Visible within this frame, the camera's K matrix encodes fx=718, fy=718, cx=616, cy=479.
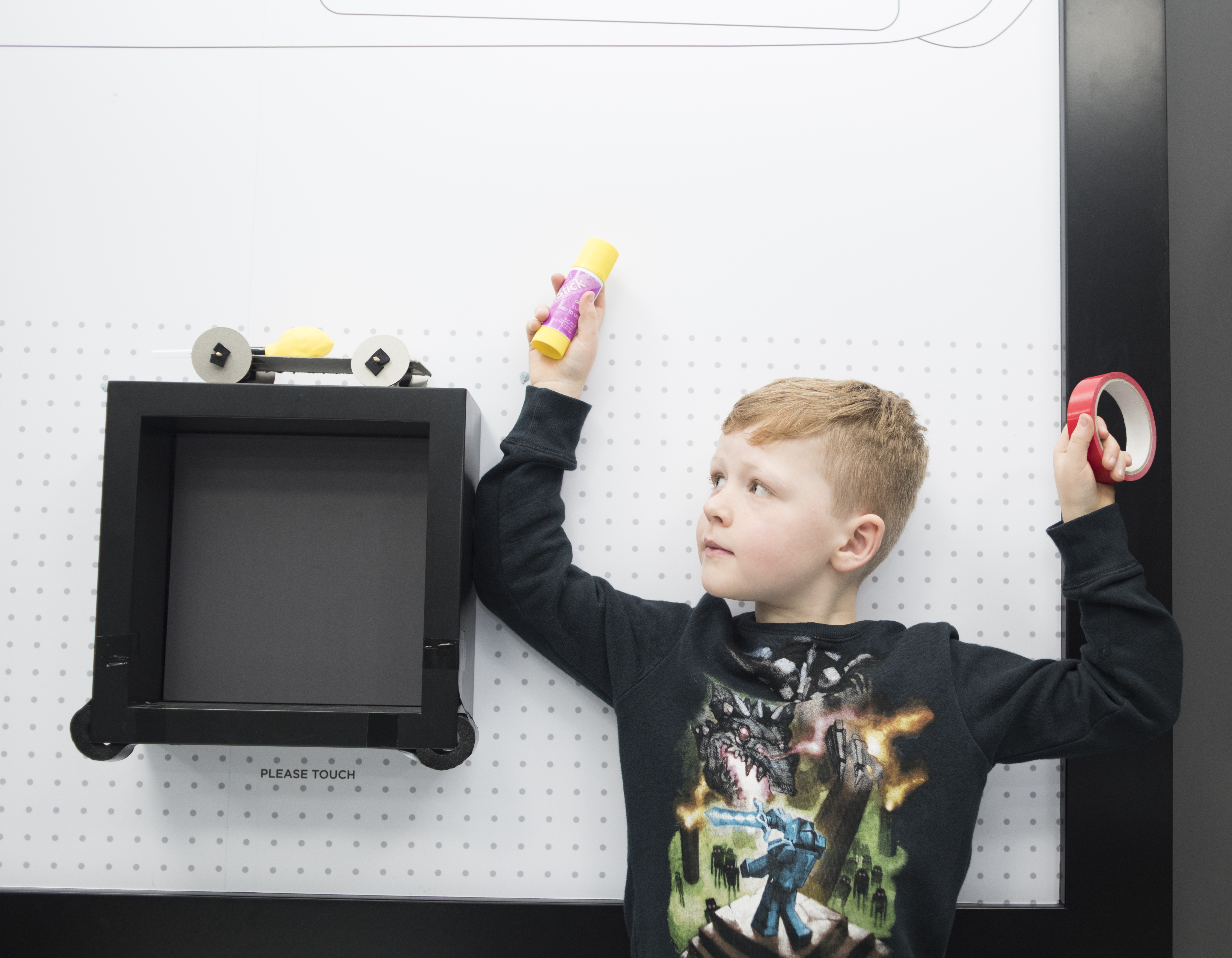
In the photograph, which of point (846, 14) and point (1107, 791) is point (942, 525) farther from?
point (846, 14)

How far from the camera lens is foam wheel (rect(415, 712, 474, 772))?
2.55ft

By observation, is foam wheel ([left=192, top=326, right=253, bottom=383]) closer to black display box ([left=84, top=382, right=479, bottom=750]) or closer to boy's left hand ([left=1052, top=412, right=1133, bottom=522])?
black display box ([left=84, top=382, right=479, bottom=750])

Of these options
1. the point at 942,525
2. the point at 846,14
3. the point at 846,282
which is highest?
the point at 846,14

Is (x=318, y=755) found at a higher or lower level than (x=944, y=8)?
lower

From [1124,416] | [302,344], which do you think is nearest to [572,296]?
[302,344]

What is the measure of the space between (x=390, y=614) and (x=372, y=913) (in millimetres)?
363

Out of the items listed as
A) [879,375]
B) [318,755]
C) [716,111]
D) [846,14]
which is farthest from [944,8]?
[318,755]

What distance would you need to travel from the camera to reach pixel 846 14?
904mm

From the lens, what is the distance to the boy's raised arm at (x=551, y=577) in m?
0.79

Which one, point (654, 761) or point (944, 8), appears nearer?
point (654, 761)

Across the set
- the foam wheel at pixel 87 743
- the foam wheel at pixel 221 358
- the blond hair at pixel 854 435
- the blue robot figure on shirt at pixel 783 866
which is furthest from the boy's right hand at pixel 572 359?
the foam wheel at pixel 87 743

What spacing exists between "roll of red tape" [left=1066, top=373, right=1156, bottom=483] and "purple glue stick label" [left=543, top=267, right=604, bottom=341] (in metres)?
0.53

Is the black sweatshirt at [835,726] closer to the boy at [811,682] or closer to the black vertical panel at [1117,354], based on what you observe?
the boy at [811,682]

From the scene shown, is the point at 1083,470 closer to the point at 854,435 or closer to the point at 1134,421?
the point at 1134,421
